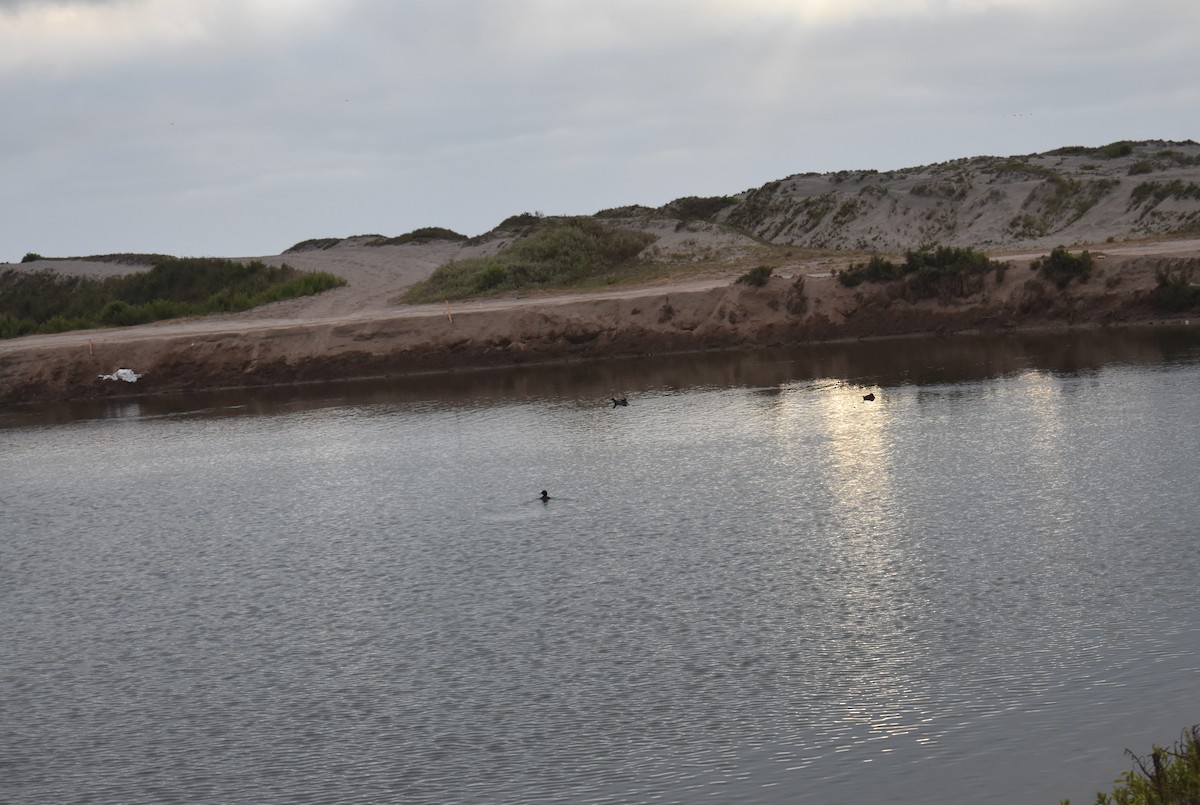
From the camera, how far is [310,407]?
151 ft

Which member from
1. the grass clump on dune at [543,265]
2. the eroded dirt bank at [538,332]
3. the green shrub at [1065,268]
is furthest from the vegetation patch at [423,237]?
the green shrub at [1065,268]

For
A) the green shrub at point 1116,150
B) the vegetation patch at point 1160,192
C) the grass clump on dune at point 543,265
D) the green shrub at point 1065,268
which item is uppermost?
the green shrub at point 1116,150

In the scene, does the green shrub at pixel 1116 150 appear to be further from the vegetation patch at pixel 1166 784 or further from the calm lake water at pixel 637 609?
the vegetation patch at pixel 1166 784

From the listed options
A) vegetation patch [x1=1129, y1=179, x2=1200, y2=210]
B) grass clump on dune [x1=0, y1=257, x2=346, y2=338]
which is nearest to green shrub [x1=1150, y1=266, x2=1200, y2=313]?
vegetation patch [x1=1129, y1=179, x2=1200, y2=210]

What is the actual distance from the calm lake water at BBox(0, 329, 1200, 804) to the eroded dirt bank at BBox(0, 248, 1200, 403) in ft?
45.3

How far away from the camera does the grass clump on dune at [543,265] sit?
207 feet

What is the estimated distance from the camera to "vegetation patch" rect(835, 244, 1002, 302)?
1971 inches

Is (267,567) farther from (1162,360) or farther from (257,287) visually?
(257,287)

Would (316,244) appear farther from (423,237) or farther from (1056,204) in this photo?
(1056,204)

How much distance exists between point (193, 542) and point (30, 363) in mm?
34653

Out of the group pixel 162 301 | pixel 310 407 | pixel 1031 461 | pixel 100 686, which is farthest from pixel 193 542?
pixel 162 301

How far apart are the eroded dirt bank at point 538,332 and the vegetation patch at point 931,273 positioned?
33 centimetres

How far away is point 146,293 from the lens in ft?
261

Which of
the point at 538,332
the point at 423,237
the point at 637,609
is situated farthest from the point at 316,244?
the point at 637,609
